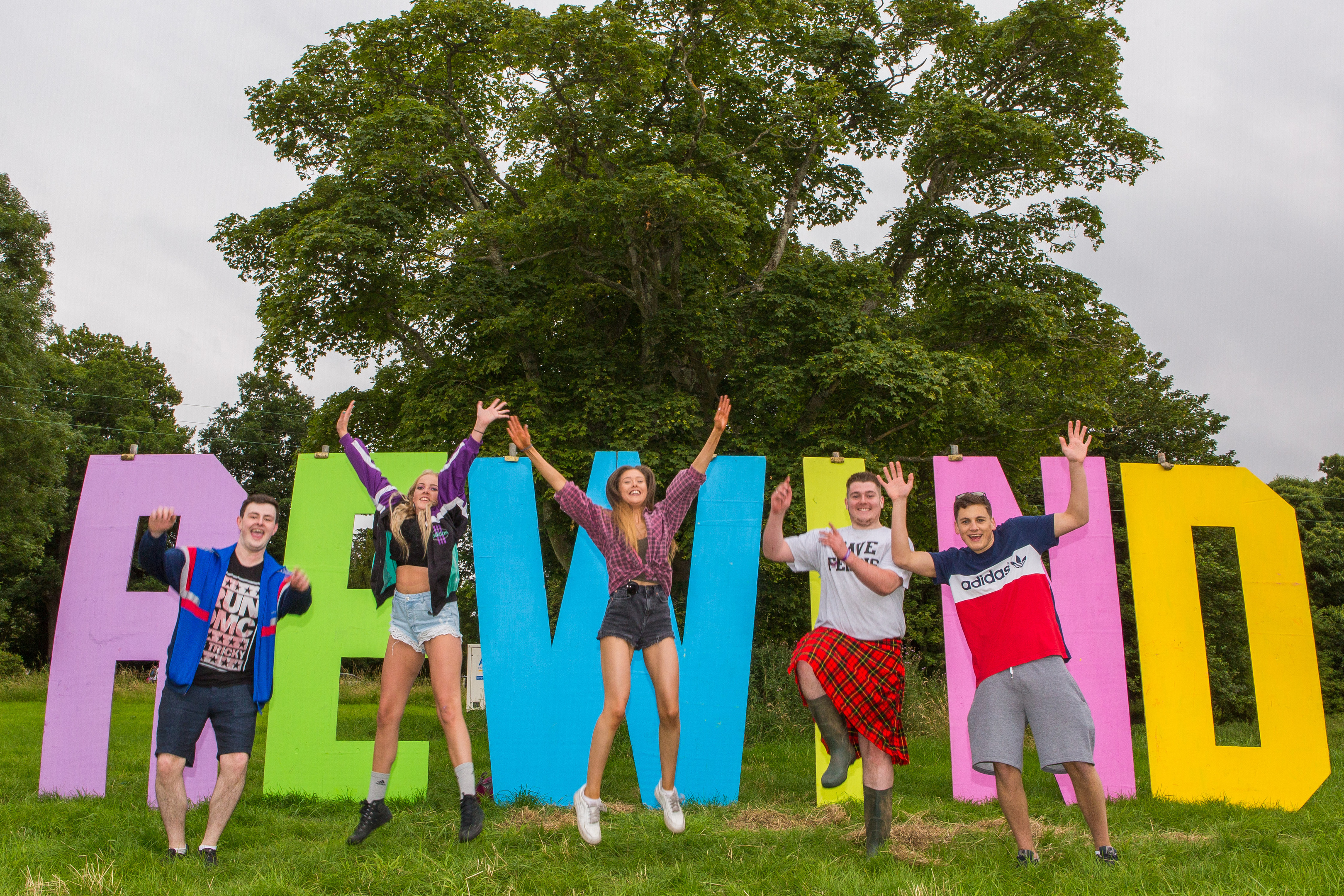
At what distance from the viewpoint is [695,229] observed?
13305 mm

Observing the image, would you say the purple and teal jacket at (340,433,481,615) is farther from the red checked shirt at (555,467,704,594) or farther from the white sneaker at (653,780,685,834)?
the white sneaker at (653,780,685,834)

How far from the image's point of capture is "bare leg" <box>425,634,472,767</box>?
4742mm

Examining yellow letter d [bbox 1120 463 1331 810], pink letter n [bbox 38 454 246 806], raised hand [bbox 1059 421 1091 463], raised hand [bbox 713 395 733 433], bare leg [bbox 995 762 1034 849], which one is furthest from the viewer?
pink letter n [bbox 38 454 246 806]

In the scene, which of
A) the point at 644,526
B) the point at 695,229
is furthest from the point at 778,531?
the point at 695,229

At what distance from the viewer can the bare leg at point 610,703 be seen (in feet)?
15.0

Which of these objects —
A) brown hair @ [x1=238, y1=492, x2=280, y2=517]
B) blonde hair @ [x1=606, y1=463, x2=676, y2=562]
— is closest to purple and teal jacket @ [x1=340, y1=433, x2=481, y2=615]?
brown hair @ [x1=238, y1=492, x2=280, y2=517]

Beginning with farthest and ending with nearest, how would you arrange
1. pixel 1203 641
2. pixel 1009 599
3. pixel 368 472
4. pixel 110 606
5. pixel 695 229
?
pixel 695 229
pixel 110 606
pixel 1203 641
pixel 368 472
pixel 1009 599

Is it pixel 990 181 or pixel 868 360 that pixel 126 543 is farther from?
pixel 990 181

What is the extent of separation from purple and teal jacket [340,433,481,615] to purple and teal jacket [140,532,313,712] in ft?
1.43

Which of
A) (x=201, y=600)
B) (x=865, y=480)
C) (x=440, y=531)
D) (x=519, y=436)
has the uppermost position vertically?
(x=519, y=436)

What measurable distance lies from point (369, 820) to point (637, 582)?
195cm

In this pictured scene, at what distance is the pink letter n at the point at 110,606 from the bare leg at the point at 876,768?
448cm

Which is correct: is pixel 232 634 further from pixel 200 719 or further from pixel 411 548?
pixel 411 548

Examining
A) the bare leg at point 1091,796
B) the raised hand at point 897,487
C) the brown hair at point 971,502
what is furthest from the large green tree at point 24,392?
the bare leg at point 1091,796
